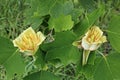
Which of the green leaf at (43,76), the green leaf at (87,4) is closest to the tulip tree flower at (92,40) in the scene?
the green leaf at (43,76)

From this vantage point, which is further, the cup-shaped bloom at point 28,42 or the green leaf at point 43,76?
the green leaf at point 43,76

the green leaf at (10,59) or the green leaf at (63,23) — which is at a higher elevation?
the green leaf at (63,23)

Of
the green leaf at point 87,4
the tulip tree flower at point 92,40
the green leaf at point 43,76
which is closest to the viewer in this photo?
the tulip tree flower at point 92,40

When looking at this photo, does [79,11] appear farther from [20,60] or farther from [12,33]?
[12,33]

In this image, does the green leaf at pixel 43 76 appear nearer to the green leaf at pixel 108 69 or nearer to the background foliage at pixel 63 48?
the background foliage at pixel 63 48

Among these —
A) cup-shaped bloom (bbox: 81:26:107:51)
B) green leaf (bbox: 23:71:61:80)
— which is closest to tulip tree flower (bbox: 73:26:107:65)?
cup-shaped bloom (bbox: 81:26:107:51)

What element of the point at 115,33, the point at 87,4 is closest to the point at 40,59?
the point at 115,33

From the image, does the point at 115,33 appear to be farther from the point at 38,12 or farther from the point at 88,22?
the point at 38,12

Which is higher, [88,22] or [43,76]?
[88,22]
